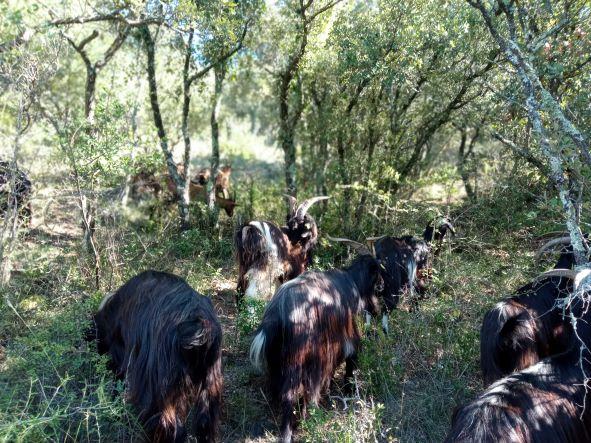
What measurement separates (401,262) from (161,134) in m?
4.54

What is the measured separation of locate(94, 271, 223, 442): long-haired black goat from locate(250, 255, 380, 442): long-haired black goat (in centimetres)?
57

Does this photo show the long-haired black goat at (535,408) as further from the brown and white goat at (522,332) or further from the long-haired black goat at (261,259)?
the long-haired black goat at (261,259)

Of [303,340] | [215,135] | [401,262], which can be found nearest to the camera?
[303,340]

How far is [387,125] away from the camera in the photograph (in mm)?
→ 9109

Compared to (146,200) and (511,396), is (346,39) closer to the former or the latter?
(146,200)

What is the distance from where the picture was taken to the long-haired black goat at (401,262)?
609 centimetres

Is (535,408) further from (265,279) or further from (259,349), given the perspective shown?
(265,279)

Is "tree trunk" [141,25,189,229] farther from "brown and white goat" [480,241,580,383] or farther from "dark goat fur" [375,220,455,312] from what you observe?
"brown and white goat" [480,241,580,383]

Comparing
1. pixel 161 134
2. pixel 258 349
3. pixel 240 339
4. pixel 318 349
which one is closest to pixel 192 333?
pixel 258 349

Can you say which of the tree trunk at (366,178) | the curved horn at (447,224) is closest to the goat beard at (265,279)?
the curved horn at (447,224)

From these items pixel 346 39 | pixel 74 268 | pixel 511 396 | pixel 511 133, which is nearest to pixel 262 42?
pixel 346 39

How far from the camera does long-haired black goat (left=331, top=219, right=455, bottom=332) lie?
6.09 metres

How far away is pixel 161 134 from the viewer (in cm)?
852

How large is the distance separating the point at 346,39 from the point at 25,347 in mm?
5743
